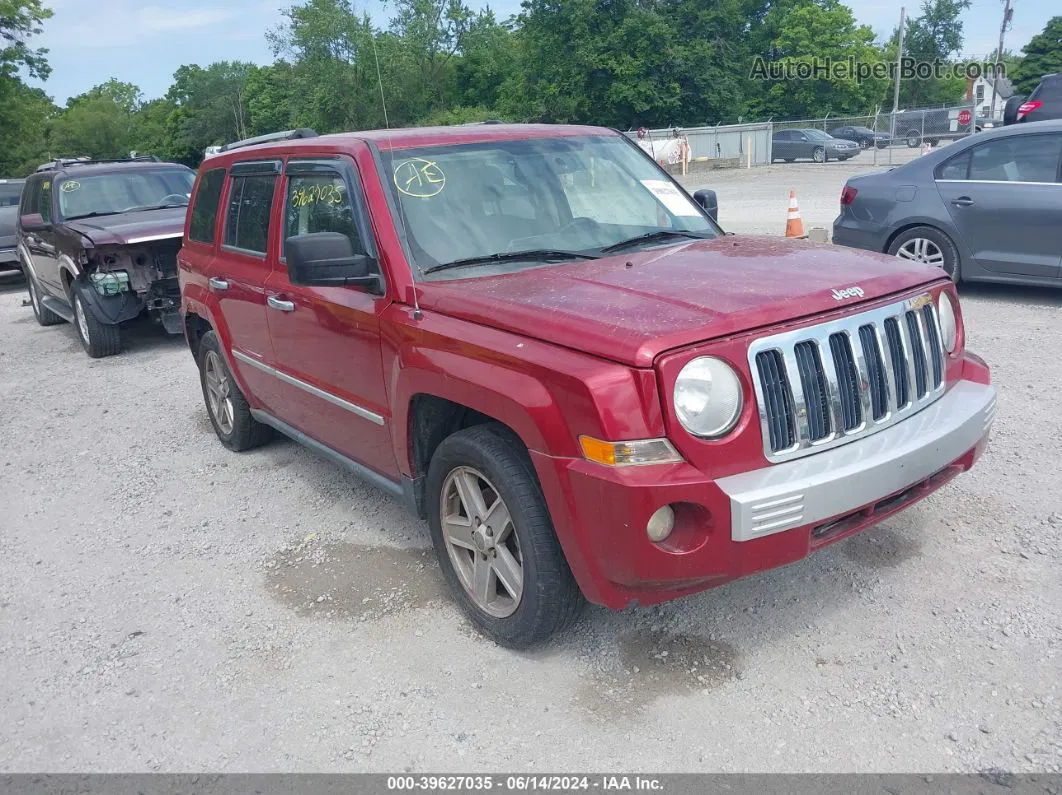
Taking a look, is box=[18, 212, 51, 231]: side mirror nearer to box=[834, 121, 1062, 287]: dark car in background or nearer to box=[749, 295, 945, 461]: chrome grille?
box=[834, 121, 1062, 287]: dark car in background

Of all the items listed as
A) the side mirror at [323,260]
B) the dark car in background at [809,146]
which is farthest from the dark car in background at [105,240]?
the dark car in background at [809,146]

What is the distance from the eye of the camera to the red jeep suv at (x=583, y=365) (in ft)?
9.33

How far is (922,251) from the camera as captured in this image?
855 centimetres

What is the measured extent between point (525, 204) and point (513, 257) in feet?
1.22

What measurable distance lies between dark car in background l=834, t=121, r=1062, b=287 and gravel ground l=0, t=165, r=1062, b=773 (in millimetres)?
3095

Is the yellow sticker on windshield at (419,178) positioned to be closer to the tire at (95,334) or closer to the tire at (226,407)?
the tire at (226,407)

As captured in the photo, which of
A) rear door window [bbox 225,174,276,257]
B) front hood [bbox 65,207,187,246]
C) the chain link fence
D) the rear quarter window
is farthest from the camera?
the chain link fence

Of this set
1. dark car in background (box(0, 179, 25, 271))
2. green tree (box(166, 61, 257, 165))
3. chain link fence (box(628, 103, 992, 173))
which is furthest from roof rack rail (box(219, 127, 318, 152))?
green tree (box(166, 61, 257, 165))

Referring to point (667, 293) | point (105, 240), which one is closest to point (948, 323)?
point (667, 293)

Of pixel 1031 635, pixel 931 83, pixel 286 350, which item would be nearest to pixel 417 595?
pixel 286 350

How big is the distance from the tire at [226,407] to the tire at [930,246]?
5863 mm

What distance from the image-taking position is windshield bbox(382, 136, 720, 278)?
388cm

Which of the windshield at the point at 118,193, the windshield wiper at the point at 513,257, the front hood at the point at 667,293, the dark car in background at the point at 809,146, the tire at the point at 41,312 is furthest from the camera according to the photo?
the dark car in background at the point at 809,146

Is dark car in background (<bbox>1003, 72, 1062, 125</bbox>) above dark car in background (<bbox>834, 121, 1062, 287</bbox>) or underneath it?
above
